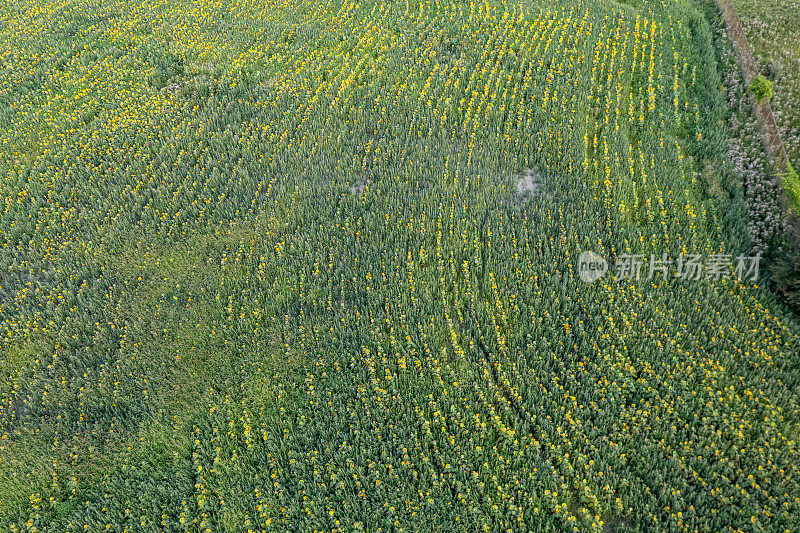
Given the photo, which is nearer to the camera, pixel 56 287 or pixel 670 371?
pixel 670 371

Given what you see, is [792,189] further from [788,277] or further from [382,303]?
[382,303]

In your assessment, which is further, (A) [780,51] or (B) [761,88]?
(A) [780,51]

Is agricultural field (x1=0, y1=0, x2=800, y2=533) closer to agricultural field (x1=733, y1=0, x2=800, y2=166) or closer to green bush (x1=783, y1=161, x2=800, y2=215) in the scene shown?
green bush (x1=783, y1=161, x2=800, y2=215)

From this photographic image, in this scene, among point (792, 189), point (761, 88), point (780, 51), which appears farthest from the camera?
point (780, 51)

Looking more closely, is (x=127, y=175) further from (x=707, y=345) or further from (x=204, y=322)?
(x=707, y=345)

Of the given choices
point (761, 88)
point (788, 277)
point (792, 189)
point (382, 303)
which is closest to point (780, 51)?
point (761, 88)

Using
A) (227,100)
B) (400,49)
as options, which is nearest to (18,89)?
(227,100)

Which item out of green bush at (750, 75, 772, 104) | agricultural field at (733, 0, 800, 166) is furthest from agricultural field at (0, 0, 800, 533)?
agricultural field at (733, 0, 800, 166)
